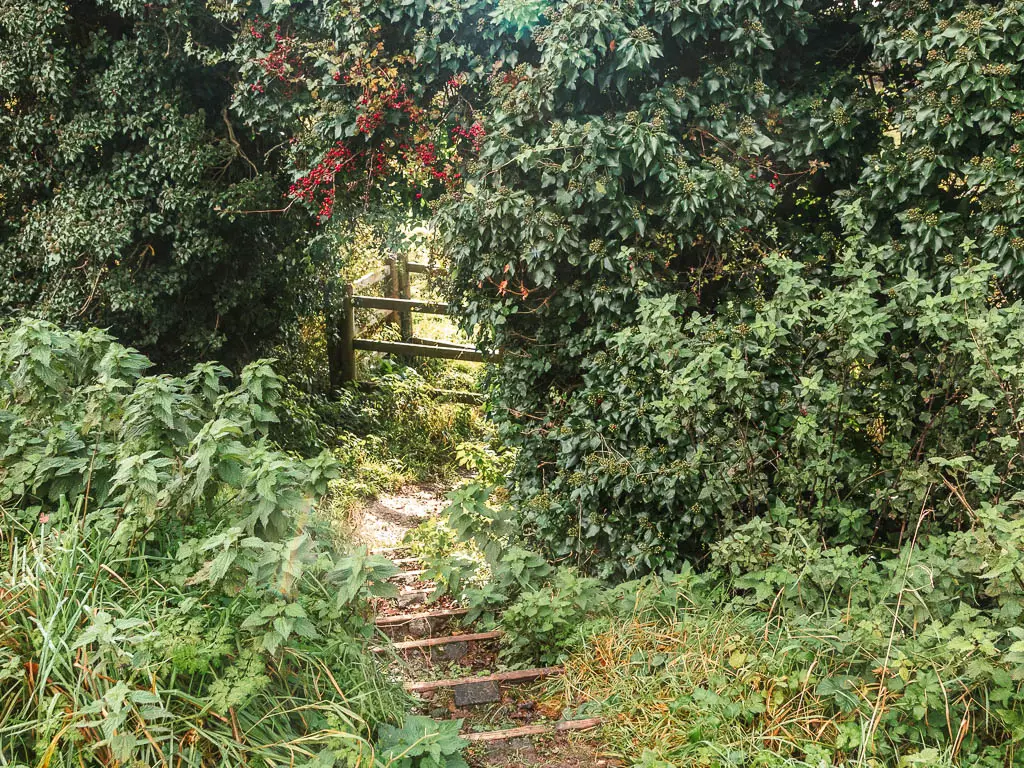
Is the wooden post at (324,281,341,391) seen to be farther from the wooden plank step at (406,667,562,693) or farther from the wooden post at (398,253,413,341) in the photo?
the wooden plank step at (406,667,562,693)

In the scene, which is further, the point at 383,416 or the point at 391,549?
the point at 383,416

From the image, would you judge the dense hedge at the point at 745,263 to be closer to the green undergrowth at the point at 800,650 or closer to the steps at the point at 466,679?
the green undergrowth at the point at 800,650

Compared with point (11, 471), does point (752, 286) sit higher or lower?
higher

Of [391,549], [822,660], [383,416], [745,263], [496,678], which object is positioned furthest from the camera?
[383,416]

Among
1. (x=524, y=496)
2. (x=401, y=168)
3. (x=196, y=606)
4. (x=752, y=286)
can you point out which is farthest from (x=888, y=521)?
(x=401, y=168)

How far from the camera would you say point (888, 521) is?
439cm

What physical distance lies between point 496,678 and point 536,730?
496mm

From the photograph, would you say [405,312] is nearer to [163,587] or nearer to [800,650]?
[163,587]

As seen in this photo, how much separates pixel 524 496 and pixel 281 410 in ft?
11.9

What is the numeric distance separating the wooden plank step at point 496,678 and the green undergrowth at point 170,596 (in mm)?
234

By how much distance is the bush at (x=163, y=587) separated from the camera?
2855 mm

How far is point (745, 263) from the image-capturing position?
16.3 feet

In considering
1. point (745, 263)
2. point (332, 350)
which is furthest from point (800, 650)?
point (332, 350)

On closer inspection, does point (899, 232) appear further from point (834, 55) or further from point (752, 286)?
point (834, 55)
